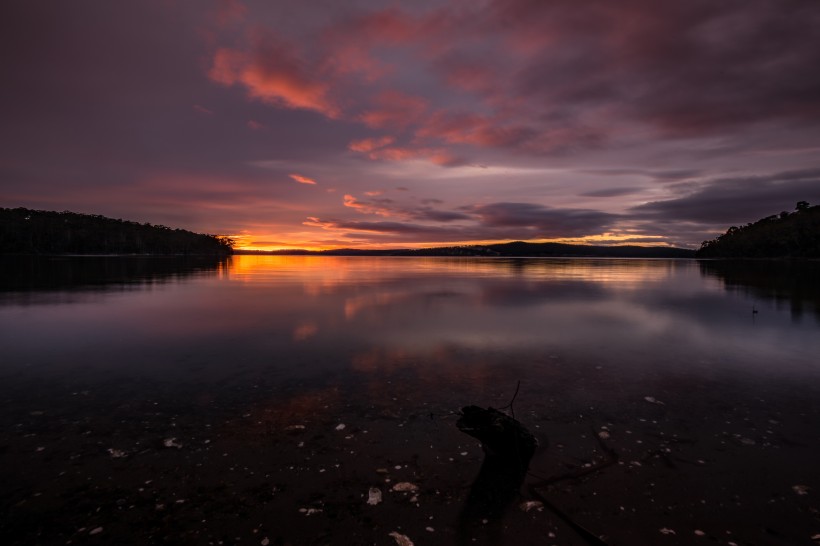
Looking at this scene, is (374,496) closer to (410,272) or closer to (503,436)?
(503,436)

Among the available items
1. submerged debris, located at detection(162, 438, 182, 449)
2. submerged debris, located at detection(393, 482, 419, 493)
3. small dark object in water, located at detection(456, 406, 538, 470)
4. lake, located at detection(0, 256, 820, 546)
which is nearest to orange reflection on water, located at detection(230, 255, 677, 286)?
lake, located at detection(0, 256, 820, 546)

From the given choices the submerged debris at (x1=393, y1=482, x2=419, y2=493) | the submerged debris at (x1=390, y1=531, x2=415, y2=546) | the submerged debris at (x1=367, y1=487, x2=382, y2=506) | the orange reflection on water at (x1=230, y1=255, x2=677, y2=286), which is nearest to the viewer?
the submerged debris at (x1=390, y1=531, x2=415, y2=546)

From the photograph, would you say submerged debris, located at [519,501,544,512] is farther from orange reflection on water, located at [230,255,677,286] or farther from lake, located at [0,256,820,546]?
orange reflection on water, located at [230,255,677,286]

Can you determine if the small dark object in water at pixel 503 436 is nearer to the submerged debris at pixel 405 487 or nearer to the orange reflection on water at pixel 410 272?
the submerged debris at pixel 405 487

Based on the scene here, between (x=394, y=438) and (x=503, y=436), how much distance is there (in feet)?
7.61

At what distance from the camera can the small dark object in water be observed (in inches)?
284

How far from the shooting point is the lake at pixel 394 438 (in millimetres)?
5797

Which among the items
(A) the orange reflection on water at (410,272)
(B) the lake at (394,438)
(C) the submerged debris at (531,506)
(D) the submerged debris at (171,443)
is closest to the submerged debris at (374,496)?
(B) the lake at (394,438)

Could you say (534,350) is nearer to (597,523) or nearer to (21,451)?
(597,523)

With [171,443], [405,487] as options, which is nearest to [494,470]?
[405,487]

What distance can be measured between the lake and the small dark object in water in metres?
0.37

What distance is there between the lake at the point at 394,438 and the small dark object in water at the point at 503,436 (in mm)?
367

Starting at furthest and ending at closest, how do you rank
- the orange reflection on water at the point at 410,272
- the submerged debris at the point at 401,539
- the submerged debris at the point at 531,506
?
the orange reflection on water at the point at 410,272, the submerged debris at the point at 531,506, the submerged debris at the point at 401,539

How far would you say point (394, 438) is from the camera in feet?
27.2
